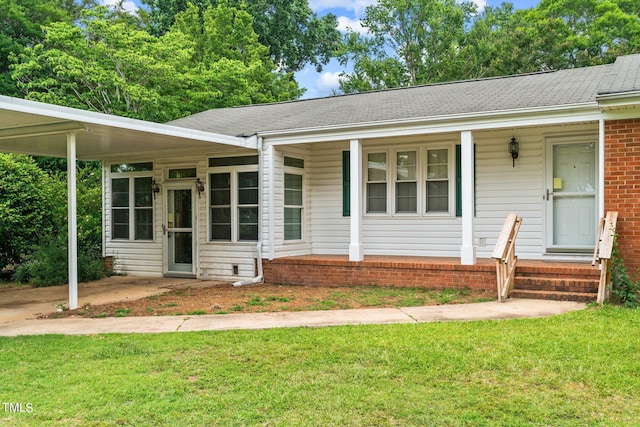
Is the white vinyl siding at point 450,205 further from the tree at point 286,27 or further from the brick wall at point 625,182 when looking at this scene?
the tree at point 286,27

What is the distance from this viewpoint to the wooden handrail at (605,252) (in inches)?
268

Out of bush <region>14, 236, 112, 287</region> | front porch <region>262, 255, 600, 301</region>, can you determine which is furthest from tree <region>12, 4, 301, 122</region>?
front porch <region>262, 255, 600, 301</region>

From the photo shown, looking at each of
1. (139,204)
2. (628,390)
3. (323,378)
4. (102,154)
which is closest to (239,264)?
(139,204)

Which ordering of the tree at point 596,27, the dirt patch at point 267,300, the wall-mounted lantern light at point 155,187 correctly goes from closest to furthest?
1. the dirt patch at point 267,300
2. the wall-mounted lantern light at point 155,187
3. the tree at point 596,27

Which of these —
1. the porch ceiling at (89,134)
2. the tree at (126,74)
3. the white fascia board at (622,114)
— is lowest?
the porch ceiling at (89,134)

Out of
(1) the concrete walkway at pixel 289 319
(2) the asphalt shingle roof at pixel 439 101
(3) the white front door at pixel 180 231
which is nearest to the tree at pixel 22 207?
(3) the white front door at pixel 180 231

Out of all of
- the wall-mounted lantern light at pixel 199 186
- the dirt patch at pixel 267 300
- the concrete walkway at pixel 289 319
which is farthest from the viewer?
the wall-mounted lantern light at pixel 199 186

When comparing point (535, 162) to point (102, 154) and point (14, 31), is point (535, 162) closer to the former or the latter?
point (102, 154)

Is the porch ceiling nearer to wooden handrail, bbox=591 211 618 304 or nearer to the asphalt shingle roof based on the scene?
the asphalt shingle roof

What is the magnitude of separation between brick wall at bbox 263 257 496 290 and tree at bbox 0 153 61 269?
5719mm

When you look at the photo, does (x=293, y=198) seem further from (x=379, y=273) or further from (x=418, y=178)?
(x=379, y=273)

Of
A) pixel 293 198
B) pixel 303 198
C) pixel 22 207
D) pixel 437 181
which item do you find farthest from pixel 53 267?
pixel 437 181

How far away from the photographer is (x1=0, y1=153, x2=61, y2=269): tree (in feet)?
39.0

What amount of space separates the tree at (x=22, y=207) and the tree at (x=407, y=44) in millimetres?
17901
